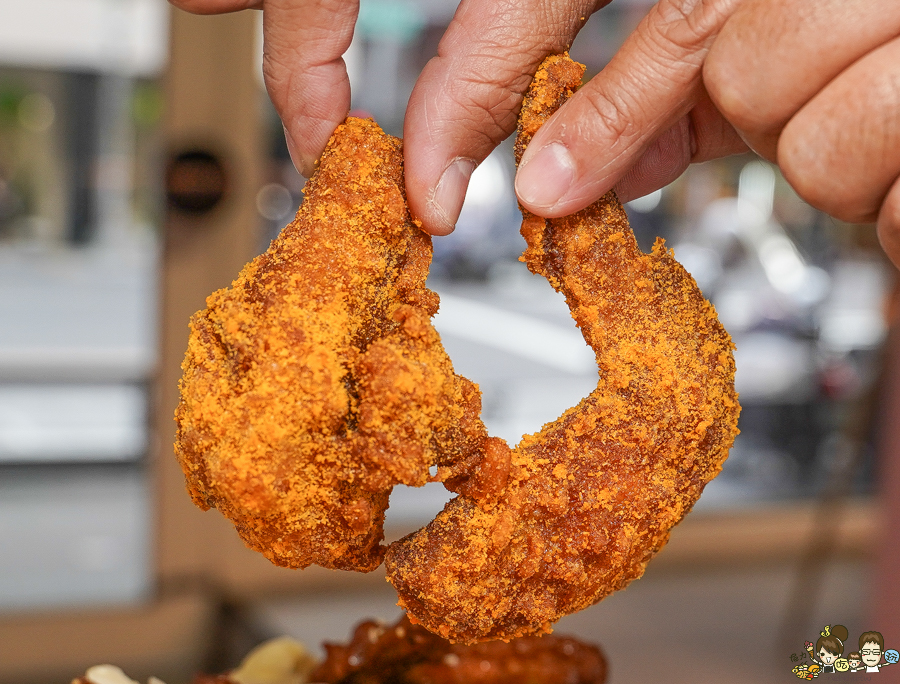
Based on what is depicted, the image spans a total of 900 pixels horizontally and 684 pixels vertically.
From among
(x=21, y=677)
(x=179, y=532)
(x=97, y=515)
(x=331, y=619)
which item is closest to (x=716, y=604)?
(x=331, y=619)

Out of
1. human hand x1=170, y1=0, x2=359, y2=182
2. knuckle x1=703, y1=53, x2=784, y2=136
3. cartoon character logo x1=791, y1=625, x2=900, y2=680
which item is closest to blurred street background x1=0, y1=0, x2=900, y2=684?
human hand x1=170, y1=0, x2=359, y2=182

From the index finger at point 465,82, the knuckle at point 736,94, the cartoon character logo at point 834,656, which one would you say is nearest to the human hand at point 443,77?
the index finger at point 465,82

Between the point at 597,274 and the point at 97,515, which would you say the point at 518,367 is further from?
the point at 597,274

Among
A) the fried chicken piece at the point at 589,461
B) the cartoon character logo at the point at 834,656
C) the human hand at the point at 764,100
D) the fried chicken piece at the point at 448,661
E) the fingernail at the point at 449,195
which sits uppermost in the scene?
the human hand at the point at 764,100

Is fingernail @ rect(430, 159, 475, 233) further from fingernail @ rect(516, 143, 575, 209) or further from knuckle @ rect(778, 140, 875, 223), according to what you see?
knuckle @ rect(778, 140, 875, 223)

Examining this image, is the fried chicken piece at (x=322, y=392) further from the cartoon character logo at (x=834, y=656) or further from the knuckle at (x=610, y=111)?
the cartoon character logo at (x=834, y=656)
